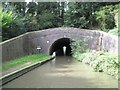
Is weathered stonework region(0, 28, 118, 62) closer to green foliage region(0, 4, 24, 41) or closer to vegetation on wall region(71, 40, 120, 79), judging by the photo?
green foliage region(0, 4, 24, 41)

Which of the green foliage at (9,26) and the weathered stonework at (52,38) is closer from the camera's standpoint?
the green foliage at (9,26)

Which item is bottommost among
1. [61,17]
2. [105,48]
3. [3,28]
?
[105,48]

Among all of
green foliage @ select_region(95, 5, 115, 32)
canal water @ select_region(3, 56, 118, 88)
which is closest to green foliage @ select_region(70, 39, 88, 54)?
green foliage @ select_region(95, 5, 115, 32)

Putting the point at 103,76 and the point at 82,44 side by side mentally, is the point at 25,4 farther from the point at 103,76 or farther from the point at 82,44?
the point at 103,76

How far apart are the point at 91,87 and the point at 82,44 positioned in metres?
11.7

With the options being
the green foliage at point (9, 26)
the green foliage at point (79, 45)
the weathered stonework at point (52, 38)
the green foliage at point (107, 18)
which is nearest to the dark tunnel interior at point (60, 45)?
the weathered stonework at point (52, 38)

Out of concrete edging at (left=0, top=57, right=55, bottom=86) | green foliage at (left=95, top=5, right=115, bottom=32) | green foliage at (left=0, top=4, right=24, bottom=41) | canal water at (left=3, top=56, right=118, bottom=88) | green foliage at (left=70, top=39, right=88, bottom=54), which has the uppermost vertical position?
green foliage at (left=95, top=5, right=115, bottom=32)

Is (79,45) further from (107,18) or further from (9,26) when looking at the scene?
(9,26)

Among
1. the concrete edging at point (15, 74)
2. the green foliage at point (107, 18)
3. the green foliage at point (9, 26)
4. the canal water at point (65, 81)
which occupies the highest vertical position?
the green foliage at point (107, 18)

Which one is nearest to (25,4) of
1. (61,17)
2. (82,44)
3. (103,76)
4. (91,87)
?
(61,17)

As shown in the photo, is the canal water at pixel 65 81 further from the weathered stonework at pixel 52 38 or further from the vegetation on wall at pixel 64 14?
the vegetation on wall at pixel 64 14

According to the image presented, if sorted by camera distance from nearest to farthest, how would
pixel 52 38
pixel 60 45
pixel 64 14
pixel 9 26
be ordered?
pixel 9 26 < pixel 52 38 < pixel 64 14 < pixel 60 45

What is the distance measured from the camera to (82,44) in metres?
21.4

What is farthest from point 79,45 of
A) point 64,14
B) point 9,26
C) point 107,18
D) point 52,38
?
point 64,14
